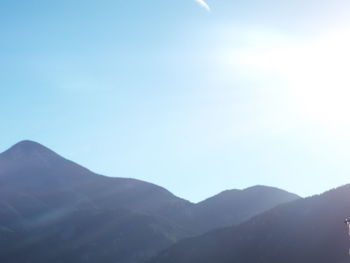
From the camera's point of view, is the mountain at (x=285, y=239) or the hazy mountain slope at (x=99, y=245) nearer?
the mountain at (x=285, y=239)

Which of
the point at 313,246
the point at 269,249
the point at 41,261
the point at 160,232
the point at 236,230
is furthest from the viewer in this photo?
the point at 160,232

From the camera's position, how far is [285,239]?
438 ft

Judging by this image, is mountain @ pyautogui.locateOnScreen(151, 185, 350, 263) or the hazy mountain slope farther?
the hazy mountain slope

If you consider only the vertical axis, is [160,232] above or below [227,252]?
above

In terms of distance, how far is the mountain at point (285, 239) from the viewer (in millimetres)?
122125

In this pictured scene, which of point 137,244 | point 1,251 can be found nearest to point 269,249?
point 137,244

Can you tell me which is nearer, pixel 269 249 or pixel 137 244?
pixel 269 249

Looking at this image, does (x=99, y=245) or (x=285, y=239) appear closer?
(x=285, y=239)

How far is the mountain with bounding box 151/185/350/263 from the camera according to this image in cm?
12212

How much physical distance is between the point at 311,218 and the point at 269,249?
12.9 meters

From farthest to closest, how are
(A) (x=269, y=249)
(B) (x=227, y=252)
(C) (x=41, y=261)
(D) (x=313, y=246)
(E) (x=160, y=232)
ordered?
(E) (x=160, y=232) < (C) (x=41, y=261) < (B) (x=227, y=252) < (A) (x=269, y=249) < (D) (x=313, y=246)

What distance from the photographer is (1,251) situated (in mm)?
188125

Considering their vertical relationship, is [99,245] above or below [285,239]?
above

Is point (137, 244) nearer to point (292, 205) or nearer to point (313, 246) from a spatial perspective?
point (292, 205)
